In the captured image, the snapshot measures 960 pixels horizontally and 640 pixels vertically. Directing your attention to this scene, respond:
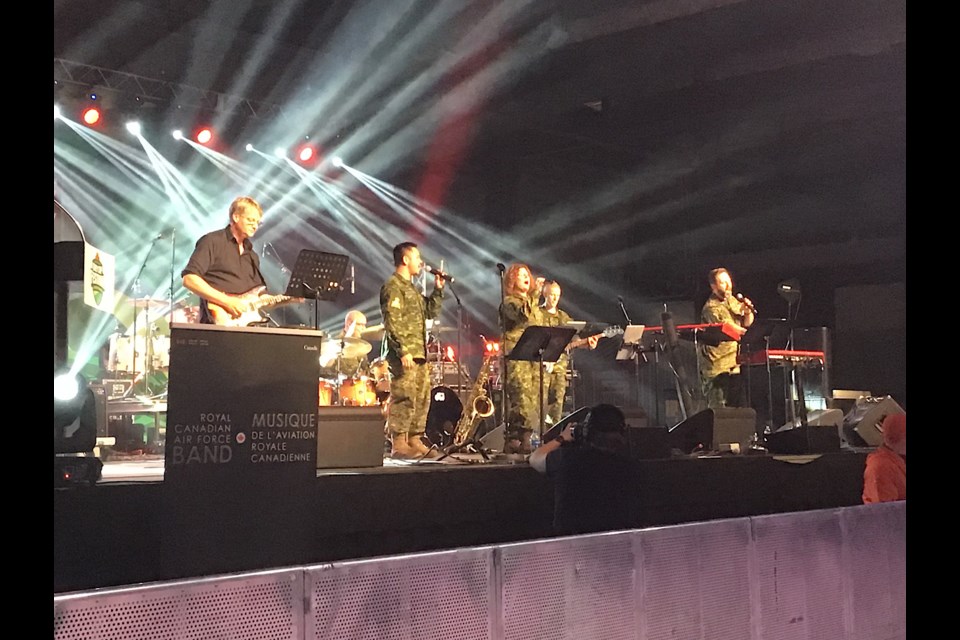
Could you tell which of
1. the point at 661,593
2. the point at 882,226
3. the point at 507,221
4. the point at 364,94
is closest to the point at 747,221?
the point at 882,226

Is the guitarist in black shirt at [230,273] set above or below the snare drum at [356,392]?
above

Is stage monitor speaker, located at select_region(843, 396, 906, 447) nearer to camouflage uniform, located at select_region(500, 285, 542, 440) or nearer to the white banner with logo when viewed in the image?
camouflage uniform, located at select_region(500, 285, 542, 440)

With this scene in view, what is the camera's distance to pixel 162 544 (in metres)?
2.93

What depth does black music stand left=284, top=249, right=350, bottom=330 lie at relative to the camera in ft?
14.1

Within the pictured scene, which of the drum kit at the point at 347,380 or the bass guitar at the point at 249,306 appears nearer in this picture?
the bass guitar at the point at 249,306

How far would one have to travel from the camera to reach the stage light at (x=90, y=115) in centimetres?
841

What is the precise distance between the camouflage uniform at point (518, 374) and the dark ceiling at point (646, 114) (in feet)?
8.91

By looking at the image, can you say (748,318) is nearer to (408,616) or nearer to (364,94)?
(364,94)

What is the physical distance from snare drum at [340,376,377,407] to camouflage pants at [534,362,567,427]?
1.68 m

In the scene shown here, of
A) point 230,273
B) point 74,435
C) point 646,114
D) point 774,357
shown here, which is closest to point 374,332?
point 230,273

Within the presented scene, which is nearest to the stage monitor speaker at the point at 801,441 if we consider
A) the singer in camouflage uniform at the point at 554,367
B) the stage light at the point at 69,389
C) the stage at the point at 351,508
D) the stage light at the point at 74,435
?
the stage at the point at 351,508

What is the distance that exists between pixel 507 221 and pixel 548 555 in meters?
8.26

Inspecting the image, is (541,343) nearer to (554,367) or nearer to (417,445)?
(417,445)

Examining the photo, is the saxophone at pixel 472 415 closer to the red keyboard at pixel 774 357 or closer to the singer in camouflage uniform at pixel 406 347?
the singer in camouflage uniform at pixel 406 347
